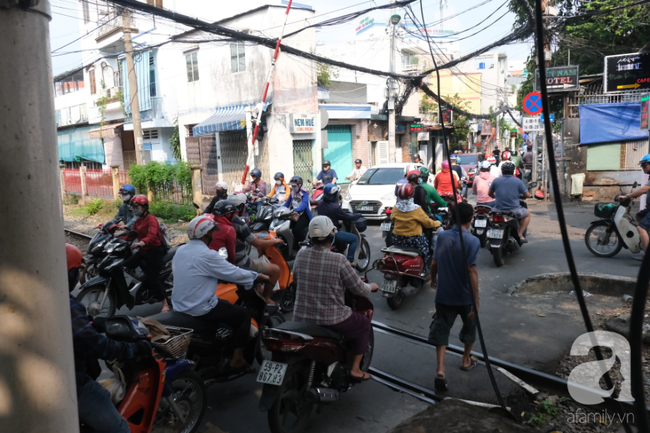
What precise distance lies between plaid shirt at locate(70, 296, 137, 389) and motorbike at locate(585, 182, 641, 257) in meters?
7.84

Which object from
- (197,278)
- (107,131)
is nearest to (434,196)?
(197,278)

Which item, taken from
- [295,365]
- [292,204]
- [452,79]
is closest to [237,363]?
[295,365]

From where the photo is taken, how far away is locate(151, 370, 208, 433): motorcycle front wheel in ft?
11.8

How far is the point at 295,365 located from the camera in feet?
12.3

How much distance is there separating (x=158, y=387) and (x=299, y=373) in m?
1.05

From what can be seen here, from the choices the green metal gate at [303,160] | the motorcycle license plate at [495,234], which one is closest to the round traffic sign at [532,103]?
the green metal gate at [303,160]

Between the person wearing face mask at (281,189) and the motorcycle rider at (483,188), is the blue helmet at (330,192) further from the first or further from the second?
the person wearing face mask at (281,189)

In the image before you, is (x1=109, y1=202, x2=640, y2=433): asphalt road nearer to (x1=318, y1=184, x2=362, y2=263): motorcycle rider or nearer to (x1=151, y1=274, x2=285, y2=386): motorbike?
(x1=151, y1=274, x2=285, y2=386): motorbike

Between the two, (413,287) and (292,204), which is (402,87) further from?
(413,287)

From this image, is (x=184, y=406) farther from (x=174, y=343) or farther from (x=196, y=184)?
(x=196, y=184)

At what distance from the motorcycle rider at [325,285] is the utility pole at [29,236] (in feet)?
7.47

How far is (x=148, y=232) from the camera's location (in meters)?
6.66

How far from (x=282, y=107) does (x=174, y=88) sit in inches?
268

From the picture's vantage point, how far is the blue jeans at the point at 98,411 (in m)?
2.78
